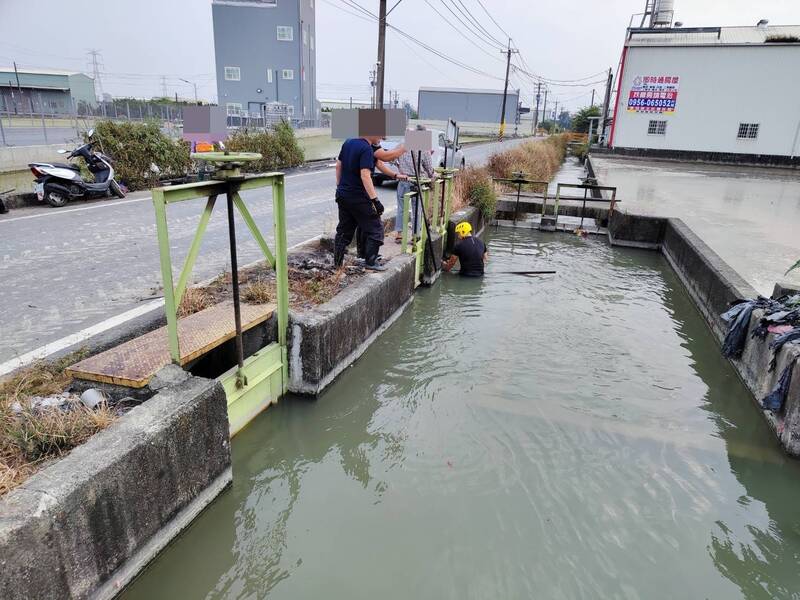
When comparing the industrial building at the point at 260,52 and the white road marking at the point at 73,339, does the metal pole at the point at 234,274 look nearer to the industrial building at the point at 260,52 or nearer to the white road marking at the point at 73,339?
the white road marking at the point at 73,339

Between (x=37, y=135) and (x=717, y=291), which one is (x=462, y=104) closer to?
(x=37, y=135)

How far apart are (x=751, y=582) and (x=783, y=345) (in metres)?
2.34

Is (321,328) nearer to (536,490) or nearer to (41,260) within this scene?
(536,490)

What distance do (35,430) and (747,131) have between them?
35.3 m

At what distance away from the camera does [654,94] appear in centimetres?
2967

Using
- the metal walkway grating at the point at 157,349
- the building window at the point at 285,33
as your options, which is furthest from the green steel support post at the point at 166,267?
the building window at the point at 285,33

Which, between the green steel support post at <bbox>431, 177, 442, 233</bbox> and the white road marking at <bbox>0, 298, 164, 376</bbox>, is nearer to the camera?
the white road marking at <bbox>0, 298, 164, 376</bbox>

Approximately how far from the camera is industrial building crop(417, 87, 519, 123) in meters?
73.9

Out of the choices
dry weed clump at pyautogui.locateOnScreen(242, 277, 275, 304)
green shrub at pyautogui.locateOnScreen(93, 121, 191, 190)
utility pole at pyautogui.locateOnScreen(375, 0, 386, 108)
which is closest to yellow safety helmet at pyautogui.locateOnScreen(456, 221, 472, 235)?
dry weed clump at pyautogui.locateOnScreen(242, 277, 275, 304)

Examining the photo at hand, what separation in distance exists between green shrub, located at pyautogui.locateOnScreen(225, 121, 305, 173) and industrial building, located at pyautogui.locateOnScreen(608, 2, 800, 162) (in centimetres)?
2122

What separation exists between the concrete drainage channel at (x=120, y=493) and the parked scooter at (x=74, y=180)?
7.05 metres

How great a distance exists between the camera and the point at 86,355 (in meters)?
3.57

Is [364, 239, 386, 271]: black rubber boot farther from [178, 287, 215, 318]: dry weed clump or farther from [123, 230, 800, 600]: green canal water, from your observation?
[178, 287, 215, 318]: dry weed clump

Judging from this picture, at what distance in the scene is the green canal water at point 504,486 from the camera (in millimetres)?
2943
